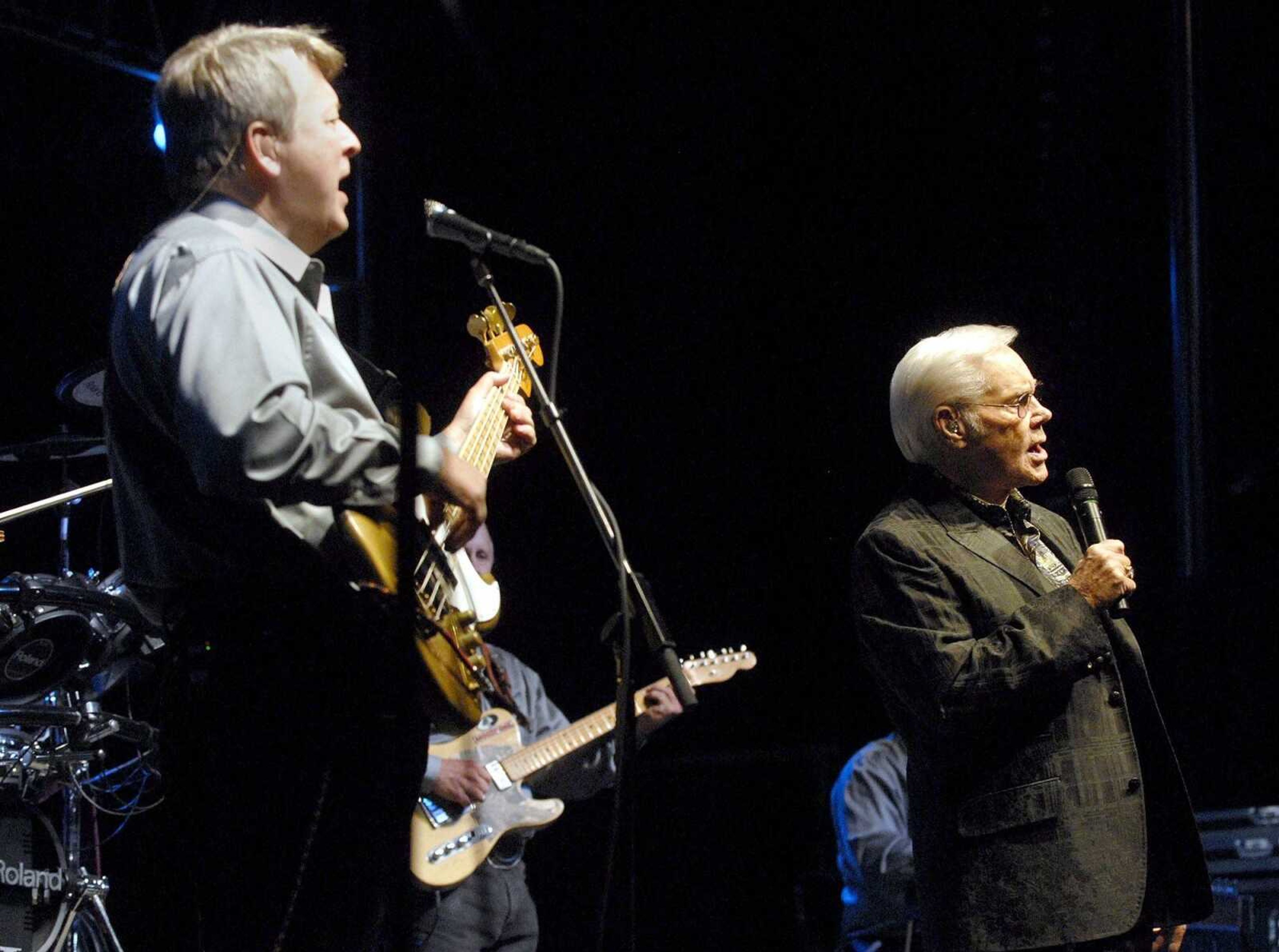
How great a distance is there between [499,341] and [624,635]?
3.16 ft

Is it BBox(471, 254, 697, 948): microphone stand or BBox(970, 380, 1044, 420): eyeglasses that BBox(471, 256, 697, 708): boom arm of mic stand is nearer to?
BBox(471, 254, 697, 948): microphone stand

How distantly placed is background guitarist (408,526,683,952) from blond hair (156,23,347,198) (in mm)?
2078

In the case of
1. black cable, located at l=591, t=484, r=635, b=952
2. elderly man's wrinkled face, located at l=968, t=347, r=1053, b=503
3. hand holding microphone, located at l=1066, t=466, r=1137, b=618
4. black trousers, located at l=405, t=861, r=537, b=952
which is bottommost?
black trousers, located at l=405, t=861, r=537, b=952

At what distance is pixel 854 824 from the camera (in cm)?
478

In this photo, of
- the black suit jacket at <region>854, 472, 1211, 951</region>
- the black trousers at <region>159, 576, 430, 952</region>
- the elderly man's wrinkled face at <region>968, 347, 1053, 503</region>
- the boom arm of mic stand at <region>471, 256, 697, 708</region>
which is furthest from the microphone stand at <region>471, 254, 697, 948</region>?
the elderly man's wrinkled face at <region>968, 347, 1053, 503</region>

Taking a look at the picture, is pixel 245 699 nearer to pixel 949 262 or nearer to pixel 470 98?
pixel 470 98

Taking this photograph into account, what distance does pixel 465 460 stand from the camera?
2.26m

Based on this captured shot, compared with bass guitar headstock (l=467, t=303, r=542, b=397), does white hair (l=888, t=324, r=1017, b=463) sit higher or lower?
lower

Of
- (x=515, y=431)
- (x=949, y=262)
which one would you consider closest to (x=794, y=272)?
(x=949, y=262)

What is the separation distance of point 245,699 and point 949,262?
4122 mm

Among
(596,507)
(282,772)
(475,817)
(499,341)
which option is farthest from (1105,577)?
(475,817)

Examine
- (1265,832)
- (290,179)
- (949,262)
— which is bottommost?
(1265,832)

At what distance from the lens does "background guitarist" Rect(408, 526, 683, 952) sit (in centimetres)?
432

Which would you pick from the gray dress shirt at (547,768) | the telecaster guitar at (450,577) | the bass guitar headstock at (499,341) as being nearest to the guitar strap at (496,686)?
the telecaster guitar at (450,577)
